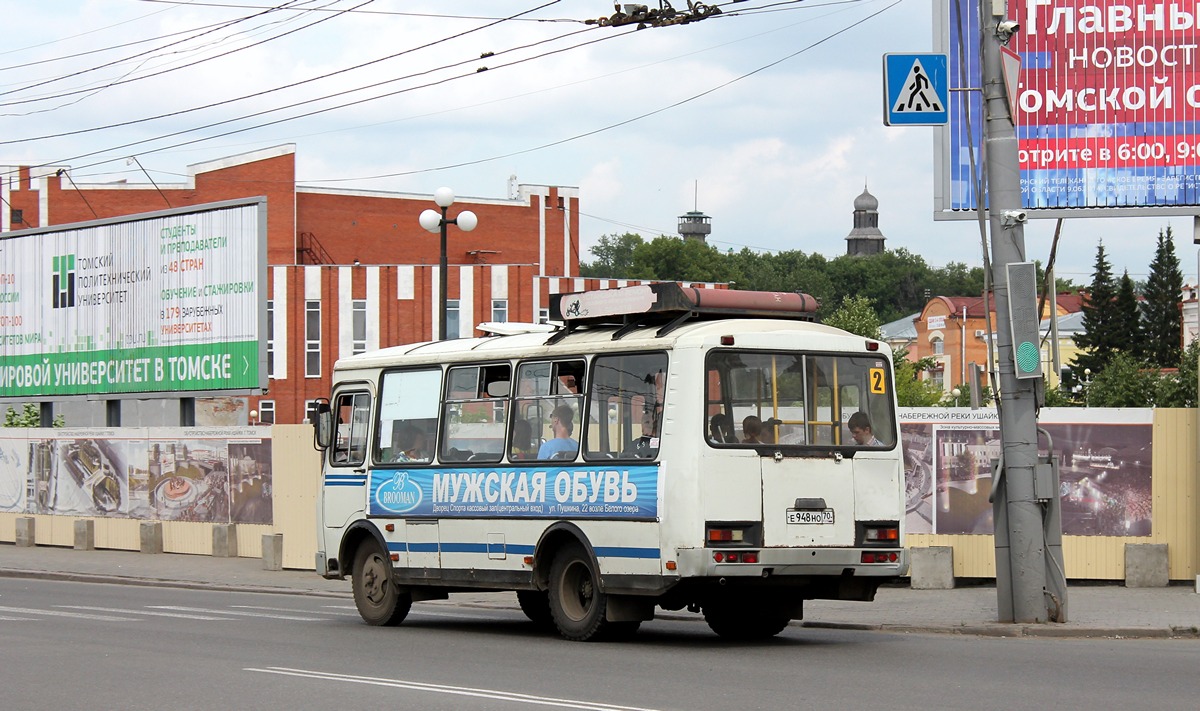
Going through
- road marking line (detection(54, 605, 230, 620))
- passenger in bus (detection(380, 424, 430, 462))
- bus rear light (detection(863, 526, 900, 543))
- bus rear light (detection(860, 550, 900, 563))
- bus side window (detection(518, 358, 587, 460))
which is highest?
bus side window (detection(518, 358, 587, 460))

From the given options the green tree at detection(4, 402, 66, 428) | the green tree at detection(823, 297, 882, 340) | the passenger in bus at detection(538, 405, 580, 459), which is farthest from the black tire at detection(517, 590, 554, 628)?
the green tree at detection(823, 297, 882, 340)

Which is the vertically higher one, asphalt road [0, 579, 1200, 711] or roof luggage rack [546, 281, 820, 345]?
roof luggage rack [546, 281, 820, 345]

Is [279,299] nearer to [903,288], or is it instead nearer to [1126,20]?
[1126,20]

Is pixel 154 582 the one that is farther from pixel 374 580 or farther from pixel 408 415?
pixel 408 415

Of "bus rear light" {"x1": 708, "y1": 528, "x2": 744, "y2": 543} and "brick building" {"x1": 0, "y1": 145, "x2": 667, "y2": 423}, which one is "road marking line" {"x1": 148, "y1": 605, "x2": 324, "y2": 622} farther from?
"brick building" {"x1": 0, "y1": 145, "x2": 667, "y2": 423}

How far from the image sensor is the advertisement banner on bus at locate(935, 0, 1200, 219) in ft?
74.7

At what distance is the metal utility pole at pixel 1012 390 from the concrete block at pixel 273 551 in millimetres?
14522

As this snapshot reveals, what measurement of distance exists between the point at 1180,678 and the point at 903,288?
151m

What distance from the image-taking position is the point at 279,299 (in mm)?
69750

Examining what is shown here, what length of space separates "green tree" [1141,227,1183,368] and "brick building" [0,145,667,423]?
54.8m

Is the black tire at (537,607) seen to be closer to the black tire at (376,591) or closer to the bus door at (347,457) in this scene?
the black tire at (376,591)

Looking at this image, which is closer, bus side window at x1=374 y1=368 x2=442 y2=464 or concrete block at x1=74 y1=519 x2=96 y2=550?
bus side window at x1=374 y1=368 x2=442 y2=464

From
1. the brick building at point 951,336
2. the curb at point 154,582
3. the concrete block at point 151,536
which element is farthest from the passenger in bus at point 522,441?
the brick building at point 951,336

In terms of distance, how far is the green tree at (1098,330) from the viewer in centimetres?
11256
